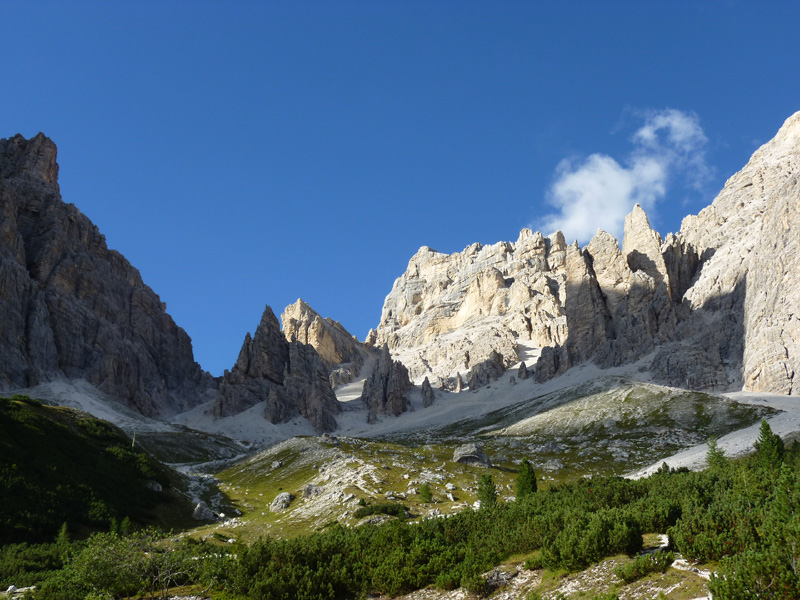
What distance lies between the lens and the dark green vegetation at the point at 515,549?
1955cm

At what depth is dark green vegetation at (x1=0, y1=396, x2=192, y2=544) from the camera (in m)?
63.2

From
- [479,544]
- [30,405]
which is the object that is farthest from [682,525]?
[30,405]

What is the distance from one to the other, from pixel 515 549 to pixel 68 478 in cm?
7027

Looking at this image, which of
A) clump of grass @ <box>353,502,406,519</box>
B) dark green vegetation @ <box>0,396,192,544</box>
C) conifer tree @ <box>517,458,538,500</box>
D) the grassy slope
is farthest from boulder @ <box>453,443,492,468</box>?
dark green vegetation @ <box>0,396,192,544</box>

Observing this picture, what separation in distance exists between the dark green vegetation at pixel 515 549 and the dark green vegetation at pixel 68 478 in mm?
37772

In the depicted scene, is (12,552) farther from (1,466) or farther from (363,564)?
(363,564)

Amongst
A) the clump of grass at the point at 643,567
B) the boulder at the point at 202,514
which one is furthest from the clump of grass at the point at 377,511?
the clump of grass at the point at 643,567

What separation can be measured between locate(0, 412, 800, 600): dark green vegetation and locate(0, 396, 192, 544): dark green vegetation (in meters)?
37.8

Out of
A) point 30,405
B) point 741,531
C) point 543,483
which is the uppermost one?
point 30,405

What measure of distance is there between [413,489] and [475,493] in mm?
11006

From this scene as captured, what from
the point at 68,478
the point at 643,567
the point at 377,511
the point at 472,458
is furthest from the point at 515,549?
the point at 472,458

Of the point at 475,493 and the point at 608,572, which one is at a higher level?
the point at 608,572

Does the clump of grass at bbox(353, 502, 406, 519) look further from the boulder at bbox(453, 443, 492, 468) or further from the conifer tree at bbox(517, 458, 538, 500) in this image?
the boulder at bbox(453, 443, 492, 468)

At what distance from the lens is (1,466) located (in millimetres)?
67688
